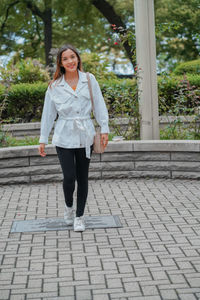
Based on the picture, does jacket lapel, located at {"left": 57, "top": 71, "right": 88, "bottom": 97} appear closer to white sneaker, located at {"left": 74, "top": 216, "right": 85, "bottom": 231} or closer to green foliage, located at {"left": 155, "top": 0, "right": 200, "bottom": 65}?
white sneaker, located at {"left": 74, "top": 216, "right": 85, "bottom": 231}

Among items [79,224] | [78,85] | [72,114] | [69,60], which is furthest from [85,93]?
[79,224]

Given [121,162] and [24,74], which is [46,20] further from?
[121,162]

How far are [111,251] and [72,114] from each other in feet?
4.51

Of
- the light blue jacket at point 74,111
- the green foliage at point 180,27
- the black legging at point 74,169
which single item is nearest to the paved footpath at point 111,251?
the black legging at point 74,169

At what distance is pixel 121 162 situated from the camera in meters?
7.69

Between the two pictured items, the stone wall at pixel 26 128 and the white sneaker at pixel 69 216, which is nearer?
the white sneaker at pixel 69 216

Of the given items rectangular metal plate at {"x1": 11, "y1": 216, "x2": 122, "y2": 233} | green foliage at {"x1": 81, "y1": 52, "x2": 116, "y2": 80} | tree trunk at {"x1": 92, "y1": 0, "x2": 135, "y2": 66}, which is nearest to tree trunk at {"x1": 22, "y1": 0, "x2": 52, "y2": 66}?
tree trunk at {"x1": 92, "y1": 0, "x2": 135, "y2": 66}

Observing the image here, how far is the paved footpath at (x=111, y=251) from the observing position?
3.69m

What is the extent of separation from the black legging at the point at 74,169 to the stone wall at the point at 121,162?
2.43 metres

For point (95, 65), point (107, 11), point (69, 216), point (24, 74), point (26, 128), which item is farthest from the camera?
point (107, 11)

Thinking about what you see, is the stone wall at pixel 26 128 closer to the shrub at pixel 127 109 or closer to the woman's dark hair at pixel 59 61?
the shrub at pixel 127 109

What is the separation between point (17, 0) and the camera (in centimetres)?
2602

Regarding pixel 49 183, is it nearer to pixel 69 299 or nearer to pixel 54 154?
pixel 54 154

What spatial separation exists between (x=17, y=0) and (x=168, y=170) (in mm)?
20738
